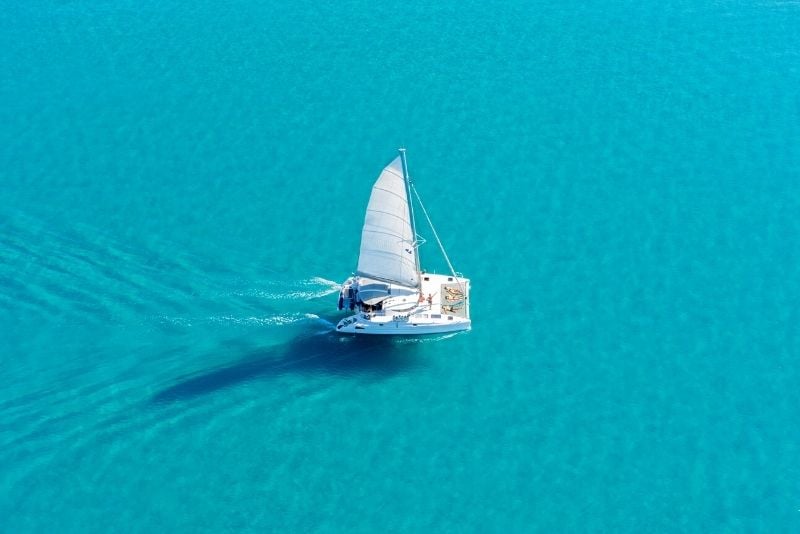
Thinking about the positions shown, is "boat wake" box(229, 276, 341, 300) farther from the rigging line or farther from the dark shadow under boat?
the rigging line

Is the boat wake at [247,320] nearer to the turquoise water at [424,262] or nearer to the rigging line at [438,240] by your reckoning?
Result: the turquoise water at [424,262]

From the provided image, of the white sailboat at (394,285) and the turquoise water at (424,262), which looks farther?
the white sailboat at (394,285)

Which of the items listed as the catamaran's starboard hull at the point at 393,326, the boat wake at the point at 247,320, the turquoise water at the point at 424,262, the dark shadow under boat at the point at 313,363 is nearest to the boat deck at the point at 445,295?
the catamaran's starboard hull at the point at 393,326

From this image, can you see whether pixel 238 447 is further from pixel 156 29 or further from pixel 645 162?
pixel 156 29

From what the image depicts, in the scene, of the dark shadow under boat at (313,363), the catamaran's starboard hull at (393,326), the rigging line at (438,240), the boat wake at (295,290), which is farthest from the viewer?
the boat wake at (295,290)

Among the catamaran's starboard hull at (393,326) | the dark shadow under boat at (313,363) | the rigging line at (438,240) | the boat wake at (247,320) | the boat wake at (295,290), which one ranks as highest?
the rigging line at (438,240)

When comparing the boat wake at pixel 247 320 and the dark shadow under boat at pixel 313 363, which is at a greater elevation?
the boat wake at pixel 247 320

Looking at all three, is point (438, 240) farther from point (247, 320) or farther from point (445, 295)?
point (247, 320)

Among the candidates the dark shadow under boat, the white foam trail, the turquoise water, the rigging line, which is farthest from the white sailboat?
the white foam trail

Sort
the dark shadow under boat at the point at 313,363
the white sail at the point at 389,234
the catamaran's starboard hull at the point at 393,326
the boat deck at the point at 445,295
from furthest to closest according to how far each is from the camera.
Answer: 1. the boat deck at the point at 445,295
2. the catamaran's starboard hull at the point at 393,326
3. the white sail at the point at 389,234
4. the dark shadow under boat at the point at 313,363
